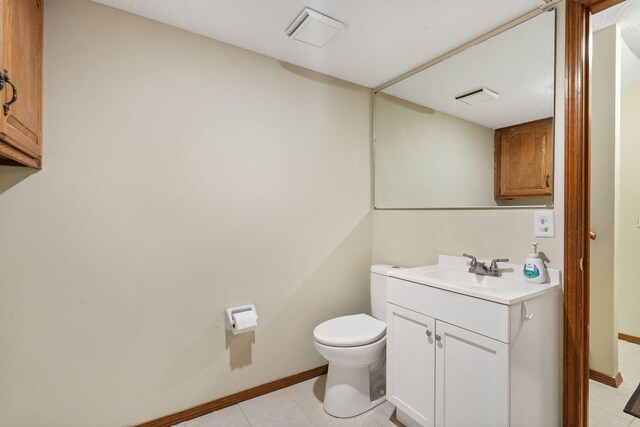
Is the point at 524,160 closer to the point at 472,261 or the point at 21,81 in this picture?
the point at 472,261

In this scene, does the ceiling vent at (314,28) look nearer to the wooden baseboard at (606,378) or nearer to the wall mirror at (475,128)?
the wall mirror at (475,128)

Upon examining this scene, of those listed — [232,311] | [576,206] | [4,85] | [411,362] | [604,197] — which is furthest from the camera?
[604,197]

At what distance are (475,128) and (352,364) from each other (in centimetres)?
160

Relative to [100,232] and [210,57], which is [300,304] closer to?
[100,232]

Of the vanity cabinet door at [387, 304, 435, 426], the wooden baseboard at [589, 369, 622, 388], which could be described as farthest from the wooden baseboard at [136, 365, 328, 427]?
the wooden baseboard at [589, 369, 622, 388]

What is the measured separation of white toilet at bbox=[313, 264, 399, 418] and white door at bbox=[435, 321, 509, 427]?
0.43 m

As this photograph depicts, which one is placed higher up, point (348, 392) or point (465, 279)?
point (465, 279)

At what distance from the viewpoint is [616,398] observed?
6.15 feet

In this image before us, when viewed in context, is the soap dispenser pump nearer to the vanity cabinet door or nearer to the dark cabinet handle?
the vanity cabinet door

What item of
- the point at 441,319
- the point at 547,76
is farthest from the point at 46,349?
the point at 547,76

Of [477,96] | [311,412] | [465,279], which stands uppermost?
[477,96]

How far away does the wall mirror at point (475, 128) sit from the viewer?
1567mm

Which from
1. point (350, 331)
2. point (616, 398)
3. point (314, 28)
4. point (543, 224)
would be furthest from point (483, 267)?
point (314, 28)

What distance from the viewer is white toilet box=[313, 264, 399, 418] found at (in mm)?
1732
